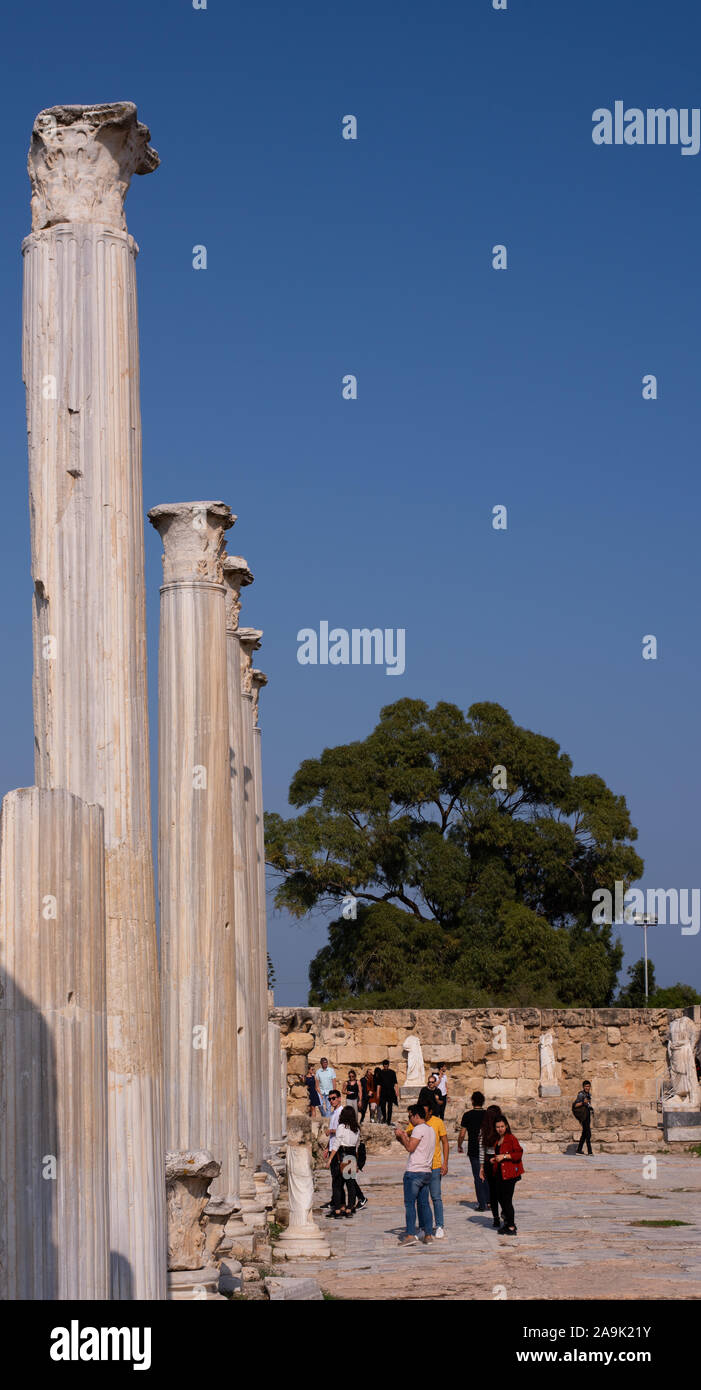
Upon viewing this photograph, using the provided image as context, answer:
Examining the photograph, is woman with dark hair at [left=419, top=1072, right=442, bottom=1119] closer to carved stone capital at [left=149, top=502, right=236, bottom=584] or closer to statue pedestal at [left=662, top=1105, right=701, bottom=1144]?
carved stone capital at [left=149, top=502, right=236, bottom=584]

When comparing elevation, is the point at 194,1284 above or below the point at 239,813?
below

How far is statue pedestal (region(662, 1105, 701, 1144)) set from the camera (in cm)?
2550

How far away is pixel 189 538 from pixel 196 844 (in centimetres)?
235

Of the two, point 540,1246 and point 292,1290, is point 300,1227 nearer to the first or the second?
point 540,1246

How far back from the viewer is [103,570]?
8.15 metres

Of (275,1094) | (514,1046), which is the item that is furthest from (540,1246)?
(514,1046)

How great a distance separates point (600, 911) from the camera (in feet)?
136

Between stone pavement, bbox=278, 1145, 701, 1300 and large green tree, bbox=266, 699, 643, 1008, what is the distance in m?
18.2

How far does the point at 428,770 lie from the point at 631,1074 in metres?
12.8

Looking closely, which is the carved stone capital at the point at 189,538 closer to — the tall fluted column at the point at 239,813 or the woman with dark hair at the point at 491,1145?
the tall fluted column at the point at 239,813

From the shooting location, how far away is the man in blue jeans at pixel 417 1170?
47.6 ft

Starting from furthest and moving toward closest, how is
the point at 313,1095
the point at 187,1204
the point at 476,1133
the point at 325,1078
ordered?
1. the point at 313,1095
2. the point at 325,1078
3. the point at 476,1133
4. the point at 187,1204
